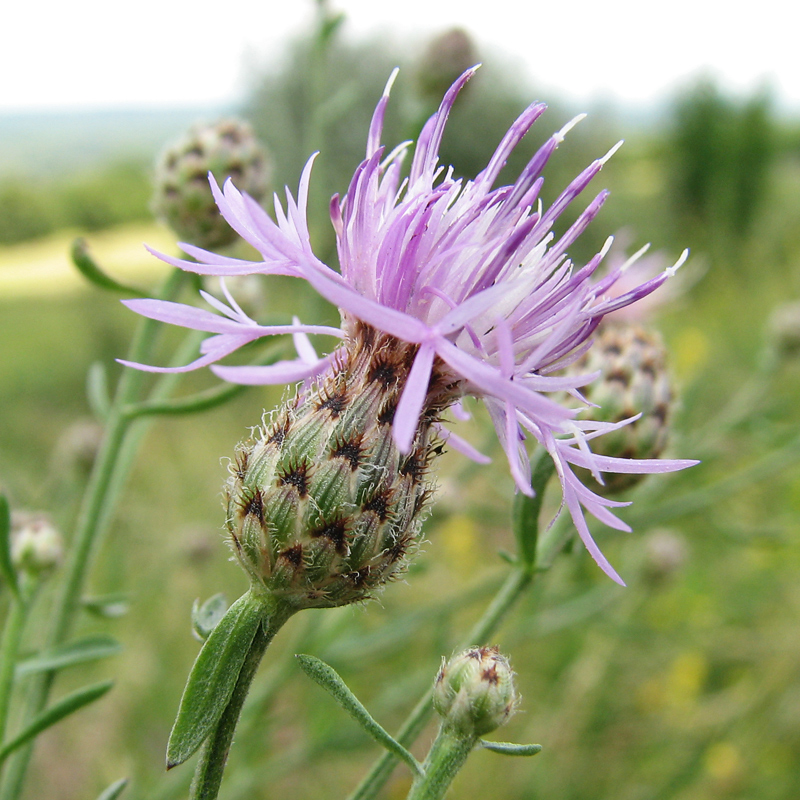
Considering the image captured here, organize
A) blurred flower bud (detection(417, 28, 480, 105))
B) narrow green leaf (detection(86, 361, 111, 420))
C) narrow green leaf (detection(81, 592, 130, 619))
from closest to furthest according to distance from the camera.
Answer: narrow green leaf (detection(81, 592, 130, 619)) → narrow green leaf (detection(86, 361, 111, 420)) → blurred flower bud (detection(417, 28, 480, 105))

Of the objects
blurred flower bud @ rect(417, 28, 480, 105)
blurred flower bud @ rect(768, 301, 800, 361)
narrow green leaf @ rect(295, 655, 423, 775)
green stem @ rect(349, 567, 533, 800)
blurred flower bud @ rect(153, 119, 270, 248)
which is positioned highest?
blurred flower bud @ rect(417, 28, 480, 105)

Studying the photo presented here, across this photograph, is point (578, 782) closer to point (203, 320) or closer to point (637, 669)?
point (637, 669)

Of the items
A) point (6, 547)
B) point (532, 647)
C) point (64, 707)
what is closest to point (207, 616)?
point (64, 707)

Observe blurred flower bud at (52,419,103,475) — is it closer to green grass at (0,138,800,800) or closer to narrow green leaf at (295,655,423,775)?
green grass at (0,138,800,800)

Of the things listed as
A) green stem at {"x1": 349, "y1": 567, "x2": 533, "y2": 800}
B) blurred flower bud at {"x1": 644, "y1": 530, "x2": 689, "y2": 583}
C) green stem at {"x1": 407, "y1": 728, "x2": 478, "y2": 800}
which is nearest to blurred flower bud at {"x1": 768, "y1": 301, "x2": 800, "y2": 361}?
blurred flower bud at {"x1": 644, "y1": 530, "x2": 689, "y2": 583}

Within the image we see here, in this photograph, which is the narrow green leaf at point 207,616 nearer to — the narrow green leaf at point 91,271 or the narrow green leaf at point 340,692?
the narrow green leaf at point 340,692
